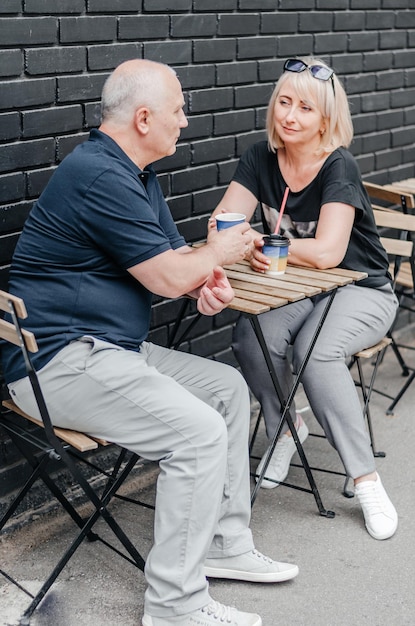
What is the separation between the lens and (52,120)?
148 inches

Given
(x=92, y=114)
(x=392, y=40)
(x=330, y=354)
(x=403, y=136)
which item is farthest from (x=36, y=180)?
(x=403, y=136)

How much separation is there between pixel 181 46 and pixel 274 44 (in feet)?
2.53

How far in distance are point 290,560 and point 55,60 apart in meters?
2.16

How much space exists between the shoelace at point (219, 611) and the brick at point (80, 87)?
2.02 m

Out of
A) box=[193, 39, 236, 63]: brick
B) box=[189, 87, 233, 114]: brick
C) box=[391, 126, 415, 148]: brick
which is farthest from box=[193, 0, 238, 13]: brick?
box=[391, 126, 415, 148]: brick

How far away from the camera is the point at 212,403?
3.49 meters

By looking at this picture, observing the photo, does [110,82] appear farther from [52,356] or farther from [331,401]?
[331,401]

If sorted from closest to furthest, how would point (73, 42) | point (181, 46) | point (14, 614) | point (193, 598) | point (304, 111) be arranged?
point (193, 598)
point (14, 614)
point (73, 42)
point (304, 111)
point (181, 46)

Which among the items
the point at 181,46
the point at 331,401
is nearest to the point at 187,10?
the point at 181,46

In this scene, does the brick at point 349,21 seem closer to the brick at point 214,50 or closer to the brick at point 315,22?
the brick at point 315,22

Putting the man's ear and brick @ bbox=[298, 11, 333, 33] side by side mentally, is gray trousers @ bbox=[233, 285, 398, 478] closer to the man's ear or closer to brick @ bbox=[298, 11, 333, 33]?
the man's ear

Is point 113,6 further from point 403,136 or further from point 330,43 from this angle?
point 403,136

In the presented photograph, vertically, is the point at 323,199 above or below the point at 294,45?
below

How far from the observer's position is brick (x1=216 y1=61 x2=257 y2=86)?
458 centimetres
